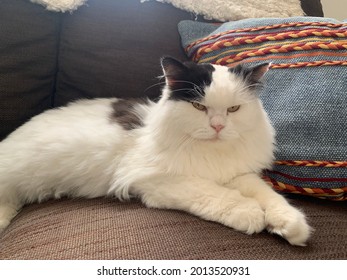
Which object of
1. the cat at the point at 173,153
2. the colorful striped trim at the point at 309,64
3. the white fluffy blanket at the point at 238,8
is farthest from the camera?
the white fluffy blanket at the point at 238,8

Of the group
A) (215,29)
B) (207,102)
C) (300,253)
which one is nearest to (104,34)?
(215,29)

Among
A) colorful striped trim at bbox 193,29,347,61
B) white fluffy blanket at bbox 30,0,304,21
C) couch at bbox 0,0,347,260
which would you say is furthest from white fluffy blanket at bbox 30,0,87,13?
colorful striped trim at bbox 193,29,347,61

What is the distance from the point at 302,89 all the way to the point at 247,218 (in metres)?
0.49

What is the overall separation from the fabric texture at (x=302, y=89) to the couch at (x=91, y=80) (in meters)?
0.10

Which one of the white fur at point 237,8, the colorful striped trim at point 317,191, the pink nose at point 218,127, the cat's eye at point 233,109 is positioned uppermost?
the white fur at point 237,8

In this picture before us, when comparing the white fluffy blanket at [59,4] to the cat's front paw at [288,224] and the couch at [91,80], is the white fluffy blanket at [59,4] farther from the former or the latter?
the cat's front paw at [288,224]

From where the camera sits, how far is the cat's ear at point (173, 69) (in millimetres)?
957

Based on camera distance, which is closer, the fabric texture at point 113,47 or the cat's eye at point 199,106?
the cat's eye at point 199,106

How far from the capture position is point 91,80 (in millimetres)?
1381

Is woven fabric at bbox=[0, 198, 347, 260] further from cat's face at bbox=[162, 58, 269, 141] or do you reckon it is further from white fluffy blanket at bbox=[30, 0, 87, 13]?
white fluffy blanket at bbox=[30, 0, 87, 13]

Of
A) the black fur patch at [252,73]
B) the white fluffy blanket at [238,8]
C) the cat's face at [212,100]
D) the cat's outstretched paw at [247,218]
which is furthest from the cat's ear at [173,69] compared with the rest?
the white fluffy blanket at [238,8]

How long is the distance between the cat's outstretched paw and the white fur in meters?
0.93

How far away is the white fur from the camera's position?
4.73ft

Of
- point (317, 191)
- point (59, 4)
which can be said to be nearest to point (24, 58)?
point (59, 4)
